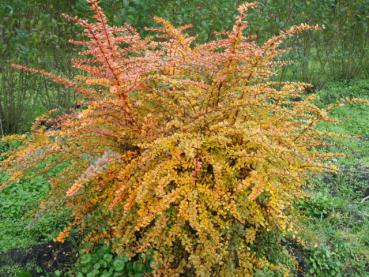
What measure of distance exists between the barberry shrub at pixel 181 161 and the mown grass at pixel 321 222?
339mm

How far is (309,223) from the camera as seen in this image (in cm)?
319

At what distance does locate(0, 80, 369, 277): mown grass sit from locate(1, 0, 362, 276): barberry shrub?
0.34 metres

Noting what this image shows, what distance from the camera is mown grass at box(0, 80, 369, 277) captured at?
2865 millimetres

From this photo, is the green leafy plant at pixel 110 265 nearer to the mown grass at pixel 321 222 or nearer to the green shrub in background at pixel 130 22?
the mown grass at pixel 321 222

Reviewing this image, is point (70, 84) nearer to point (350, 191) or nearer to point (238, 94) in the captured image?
point (238, 94)

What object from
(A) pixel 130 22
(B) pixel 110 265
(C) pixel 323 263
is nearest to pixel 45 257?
(B) pixel 110 265

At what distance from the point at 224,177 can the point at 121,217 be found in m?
0.62

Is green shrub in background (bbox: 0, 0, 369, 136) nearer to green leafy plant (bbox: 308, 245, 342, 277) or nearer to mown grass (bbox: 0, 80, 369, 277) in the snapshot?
mown grass (bbox: 0, 80, 369, 277)

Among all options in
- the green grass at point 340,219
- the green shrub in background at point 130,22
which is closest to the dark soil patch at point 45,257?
the green grass at point 340,219

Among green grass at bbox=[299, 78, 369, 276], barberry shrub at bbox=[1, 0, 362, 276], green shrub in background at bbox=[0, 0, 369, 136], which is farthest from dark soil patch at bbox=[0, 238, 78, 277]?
green shrub in background at bbox=[0, 0, 369, 136]

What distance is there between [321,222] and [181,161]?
1456 mm

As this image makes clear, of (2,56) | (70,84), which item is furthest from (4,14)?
(70,84)

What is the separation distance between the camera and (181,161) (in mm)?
2350

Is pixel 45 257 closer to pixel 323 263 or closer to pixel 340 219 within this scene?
pixel 323 263
